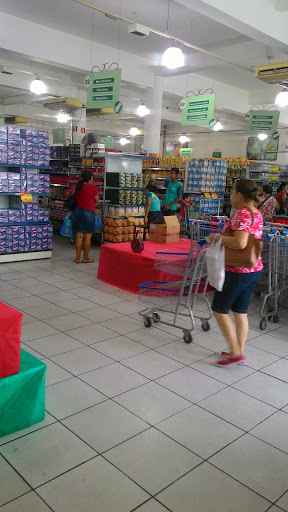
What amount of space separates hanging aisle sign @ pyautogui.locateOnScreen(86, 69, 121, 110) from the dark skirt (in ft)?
8.13

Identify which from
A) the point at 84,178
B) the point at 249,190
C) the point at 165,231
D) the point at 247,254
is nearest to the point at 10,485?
the point at 247,254

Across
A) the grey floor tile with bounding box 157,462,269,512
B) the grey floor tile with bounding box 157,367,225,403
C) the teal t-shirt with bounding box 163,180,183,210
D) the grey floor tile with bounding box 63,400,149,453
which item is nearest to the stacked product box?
the teal t-shirt with bounding box 163,180,183,210

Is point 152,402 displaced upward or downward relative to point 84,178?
downward

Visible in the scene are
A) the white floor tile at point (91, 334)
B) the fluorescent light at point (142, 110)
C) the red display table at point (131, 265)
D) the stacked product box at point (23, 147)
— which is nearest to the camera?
the white floor tile at point (91, 334)

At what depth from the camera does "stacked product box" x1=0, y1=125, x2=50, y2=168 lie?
7148 millimetres

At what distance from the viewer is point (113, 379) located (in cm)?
356

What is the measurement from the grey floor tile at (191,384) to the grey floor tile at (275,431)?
1.68 ft

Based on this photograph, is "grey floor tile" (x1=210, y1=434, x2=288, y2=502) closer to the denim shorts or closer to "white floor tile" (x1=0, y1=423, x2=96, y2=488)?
"white floor tile" (x1=0, y1=423, x2=96, y2=488)

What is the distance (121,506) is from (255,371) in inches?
81.2

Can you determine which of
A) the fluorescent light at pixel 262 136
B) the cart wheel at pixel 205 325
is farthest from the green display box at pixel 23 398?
the fluorescent light at pixel 262 136

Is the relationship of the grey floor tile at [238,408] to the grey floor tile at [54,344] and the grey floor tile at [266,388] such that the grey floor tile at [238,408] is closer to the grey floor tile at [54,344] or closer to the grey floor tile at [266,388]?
the grey floor tile at [266,388]

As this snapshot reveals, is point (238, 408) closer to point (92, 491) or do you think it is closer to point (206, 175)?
point (92, 491)

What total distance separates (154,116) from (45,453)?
11.2 meters

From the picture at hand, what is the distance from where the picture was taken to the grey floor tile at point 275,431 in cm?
285
